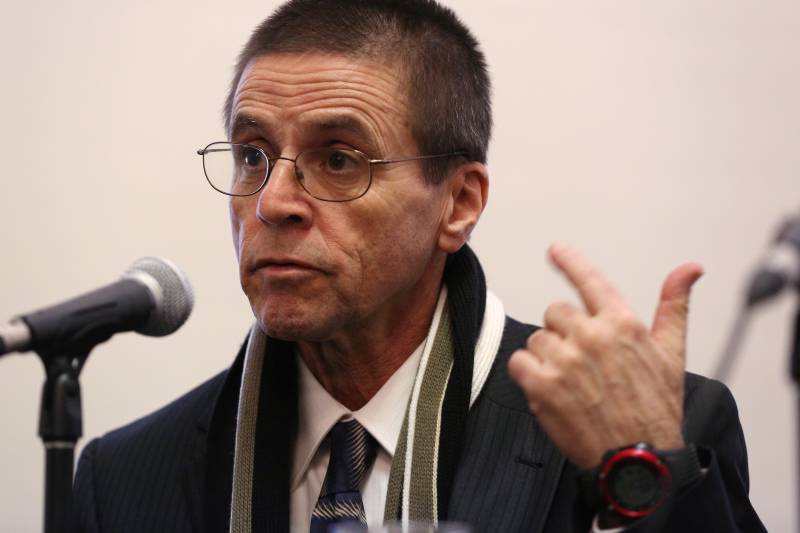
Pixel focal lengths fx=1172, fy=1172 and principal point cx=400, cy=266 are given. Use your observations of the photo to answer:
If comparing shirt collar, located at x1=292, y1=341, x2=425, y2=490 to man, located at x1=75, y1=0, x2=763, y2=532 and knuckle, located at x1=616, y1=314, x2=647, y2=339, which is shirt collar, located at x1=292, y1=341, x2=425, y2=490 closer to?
man, located at x1=75, y1=0, x2=763, y2=532

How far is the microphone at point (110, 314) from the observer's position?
1.40 m

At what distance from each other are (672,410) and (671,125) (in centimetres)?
130

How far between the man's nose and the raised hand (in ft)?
1.70

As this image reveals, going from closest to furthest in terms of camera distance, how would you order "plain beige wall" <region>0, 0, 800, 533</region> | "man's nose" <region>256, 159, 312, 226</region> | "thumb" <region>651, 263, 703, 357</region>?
"thumb" <region>651, 263, 703, 357</region> → "man's nose" <region>256, 159, 312, 226</region> → "plain beige wall" <region>0, 0, 800, 533</region>

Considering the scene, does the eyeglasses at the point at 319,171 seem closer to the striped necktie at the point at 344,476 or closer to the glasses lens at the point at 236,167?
the glasses lens at the point at 236,167

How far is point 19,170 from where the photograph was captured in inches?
114

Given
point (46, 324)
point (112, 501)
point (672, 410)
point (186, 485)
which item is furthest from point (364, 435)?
point (46, 324)

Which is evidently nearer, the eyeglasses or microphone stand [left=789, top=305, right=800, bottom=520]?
microphone stand [left=789, top=305, right=800, bottom=520]

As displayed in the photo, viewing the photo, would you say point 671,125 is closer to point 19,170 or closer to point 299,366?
point 299,366

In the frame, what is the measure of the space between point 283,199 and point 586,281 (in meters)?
0.58

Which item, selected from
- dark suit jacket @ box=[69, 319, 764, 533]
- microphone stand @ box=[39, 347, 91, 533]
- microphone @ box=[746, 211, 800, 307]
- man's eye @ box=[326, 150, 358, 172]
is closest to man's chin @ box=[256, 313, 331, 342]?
man's eye @ box=[326, 150, 358, 172]

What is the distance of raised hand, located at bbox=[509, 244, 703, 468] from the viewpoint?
64.7 inches

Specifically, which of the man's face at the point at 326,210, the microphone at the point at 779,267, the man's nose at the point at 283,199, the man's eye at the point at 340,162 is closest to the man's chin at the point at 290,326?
the man's face at the point at 326,210

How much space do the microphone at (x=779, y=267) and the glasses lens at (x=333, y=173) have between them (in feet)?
3.29
